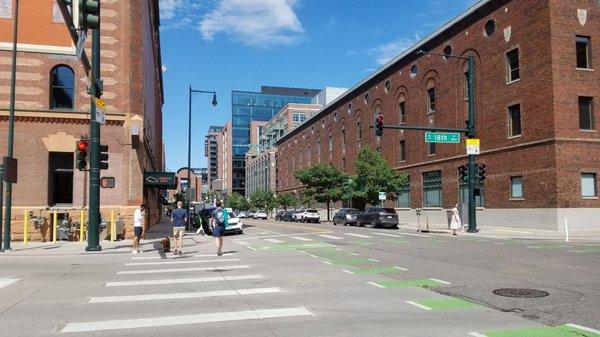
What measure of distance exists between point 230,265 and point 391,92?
42.5 metres

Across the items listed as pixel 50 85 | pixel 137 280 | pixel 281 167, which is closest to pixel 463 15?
pixel 50 85

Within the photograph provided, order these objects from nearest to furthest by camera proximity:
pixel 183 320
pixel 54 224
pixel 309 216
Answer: pixel 183 320
pixel 54 224
pixel 309 216

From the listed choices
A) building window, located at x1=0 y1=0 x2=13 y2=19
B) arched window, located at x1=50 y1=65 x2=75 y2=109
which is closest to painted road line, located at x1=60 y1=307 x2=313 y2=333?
arched window, located at x1=50 y1=65 x2=75 y2=109

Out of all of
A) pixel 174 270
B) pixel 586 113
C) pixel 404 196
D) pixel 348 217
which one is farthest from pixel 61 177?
pixel 404 196

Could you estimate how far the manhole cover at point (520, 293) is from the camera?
28.9 feet


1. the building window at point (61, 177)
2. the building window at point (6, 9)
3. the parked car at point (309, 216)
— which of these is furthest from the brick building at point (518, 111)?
the building window at point (6, 9)

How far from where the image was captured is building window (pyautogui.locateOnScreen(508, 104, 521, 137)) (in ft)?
110

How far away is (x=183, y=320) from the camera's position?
715cm

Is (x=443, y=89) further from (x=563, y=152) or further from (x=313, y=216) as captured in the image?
(x=313, y=216)

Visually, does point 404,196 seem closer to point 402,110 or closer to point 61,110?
point 402,110

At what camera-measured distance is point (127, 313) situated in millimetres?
7652

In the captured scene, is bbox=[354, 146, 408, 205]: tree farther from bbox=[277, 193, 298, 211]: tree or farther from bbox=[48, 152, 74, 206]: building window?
bbox=[277, 193, 298, 211]: tree

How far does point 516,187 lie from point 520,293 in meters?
26.1

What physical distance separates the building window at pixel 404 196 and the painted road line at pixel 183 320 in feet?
136
